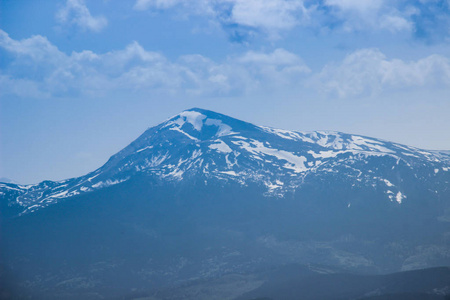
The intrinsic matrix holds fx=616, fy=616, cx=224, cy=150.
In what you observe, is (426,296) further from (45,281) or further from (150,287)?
(45,281)

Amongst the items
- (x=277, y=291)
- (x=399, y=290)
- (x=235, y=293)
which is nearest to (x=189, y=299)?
(x=235, y=293)

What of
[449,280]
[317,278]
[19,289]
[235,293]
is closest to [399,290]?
[449,280]

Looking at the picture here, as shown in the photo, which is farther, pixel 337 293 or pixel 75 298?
pixel 75 298

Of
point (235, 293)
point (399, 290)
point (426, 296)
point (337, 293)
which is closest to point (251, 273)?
point (235, 293)

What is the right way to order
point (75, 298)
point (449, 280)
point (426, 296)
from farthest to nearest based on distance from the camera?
point (75, 298) → point (449, 280) → point (426, 296)

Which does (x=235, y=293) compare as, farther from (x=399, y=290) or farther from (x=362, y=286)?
(x=399, y=290)

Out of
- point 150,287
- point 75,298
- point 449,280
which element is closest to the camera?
point 449,280

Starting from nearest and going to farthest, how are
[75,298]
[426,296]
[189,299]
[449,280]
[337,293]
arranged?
[426,296], [449,280], [337,293], [189,299], [75,298]

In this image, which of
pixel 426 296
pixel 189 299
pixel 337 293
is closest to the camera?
pixel 426 296

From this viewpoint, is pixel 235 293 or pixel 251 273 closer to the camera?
pixel 235 293
